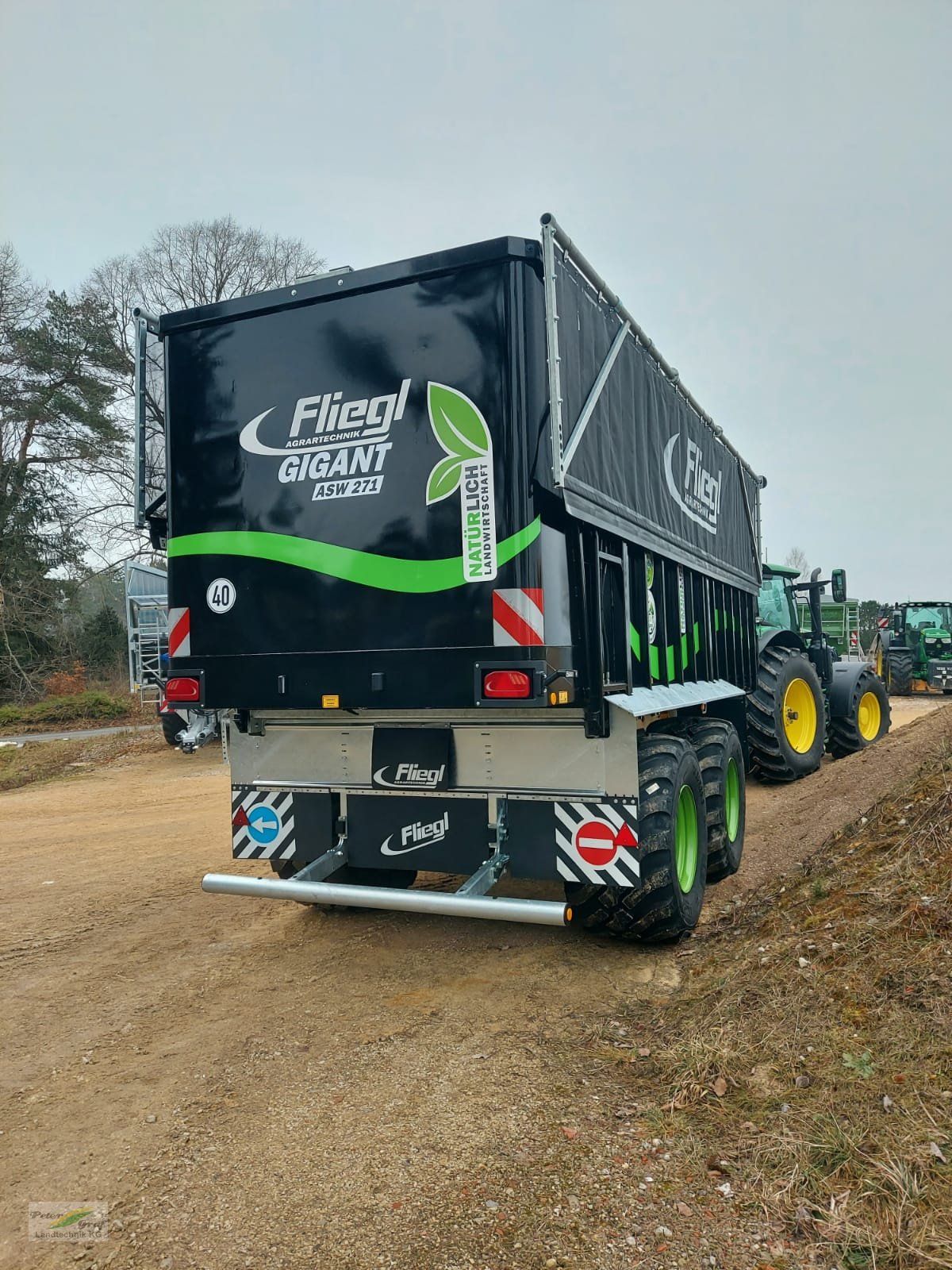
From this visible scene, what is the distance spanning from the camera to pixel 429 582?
432cm

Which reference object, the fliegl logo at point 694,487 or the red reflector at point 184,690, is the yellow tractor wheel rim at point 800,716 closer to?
the fliegl logo at point 694,487

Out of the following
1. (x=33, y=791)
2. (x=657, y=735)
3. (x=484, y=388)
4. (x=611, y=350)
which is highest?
(x=611, y=350)

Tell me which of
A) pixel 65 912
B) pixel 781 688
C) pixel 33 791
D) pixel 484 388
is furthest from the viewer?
pixel 33 791

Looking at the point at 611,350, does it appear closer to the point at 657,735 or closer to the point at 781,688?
the point at 657,735

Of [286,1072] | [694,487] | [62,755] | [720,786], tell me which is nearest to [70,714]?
[62,755]

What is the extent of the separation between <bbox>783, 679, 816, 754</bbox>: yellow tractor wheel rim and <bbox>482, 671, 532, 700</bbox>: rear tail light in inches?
268

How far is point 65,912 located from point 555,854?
150 inches

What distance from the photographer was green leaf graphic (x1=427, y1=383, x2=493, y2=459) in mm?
4188

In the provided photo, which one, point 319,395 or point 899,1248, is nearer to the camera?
point 899,1248

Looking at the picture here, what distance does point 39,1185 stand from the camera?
291 cm

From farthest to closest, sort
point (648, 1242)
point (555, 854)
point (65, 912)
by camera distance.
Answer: point (65, 912)
point (555, 854)
point (648, 1242)

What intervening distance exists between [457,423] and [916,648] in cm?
2301

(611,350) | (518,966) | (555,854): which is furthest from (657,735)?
(611,350)

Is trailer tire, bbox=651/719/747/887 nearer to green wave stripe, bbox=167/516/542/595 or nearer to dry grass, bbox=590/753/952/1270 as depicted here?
dry grass, bbox=590/753/952/1270
